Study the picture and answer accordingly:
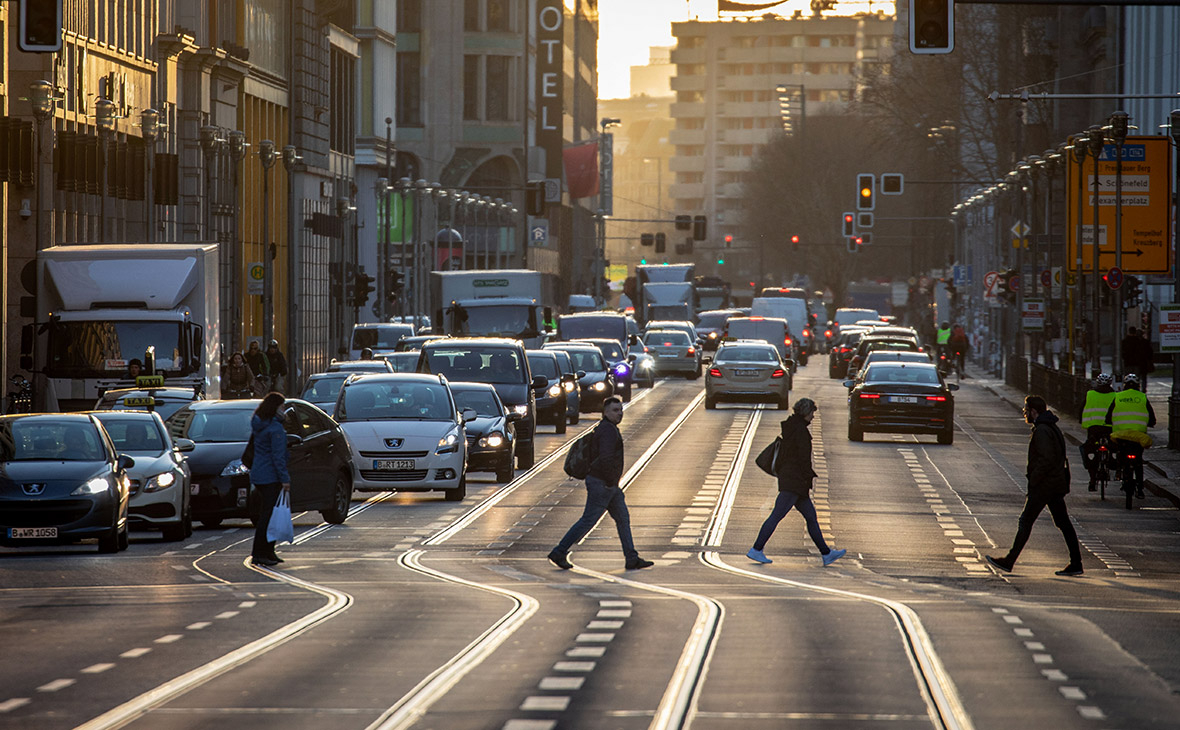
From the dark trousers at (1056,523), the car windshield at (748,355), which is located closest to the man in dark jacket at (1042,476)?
the dark trousers at (1056,523)

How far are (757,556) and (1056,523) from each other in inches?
113

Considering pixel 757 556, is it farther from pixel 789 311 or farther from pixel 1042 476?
pixel 789 311

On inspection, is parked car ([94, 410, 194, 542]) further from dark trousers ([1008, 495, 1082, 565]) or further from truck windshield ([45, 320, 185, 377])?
truck windshield ([45, 320, 185, 377])

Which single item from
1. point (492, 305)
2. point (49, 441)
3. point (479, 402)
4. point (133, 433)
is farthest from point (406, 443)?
point (492, 305)

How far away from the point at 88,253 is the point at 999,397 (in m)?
34.7

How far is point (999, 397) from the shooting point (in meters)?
63.8

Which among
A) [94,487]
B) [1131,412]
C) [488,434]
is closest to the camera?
[94,487]

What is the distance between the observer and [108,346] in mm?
34438

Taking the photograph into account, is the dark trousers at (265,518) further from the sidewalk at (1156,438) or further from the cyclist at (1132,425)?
the sidewalk at (1156,438)

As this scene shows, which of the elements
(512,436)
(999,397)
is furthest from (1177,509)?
(999,397)

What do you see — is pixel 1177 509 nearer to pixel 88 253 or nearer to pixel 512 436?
pixel 512 436

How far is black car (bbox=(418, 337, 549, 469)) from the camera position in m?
36.4

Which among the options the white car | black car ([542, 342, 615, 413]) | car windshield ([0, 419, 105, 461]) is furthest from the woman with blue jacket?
black car ([542, 342, 615, 413])

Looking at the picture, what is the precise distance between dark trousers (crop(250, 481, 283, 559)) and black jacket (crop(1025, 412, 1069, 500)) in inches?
272
